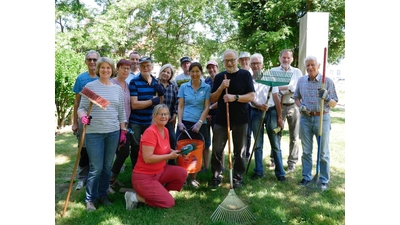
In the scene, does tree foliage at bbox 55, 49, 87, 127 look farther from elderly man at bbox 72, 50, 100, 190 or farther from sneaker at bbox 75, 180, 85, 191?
sneaker at bbox 75, 180, 85, 191

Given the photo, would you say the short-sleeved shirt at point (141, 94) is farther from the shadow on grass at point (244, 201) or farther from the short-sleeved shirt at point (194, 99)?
the shadow on grass at point (244, 201)

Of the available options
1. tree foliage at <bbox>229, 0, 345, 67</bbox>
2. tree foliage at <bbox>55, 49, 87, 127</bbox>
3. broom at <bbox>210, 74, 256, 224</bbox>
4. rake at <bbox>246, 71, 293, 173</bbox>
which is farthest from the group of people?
tree foliage at <bbox>229, 0, 345, 67</bbox>

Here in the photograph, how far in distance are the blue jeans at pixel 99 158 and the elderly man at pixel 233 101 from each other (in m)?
1.47

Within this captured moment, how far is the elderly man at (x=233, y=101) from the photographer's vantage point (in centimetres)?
392

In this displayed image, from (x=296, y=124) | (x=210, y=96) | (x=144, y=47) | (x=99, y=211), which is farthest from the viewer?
(x=144, y=47)

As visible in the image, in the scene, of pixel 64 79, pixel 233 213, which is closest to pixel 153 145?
pixel 233 213

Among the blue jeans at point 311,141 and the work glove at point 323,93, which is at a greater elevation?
the work glove at point 323,93

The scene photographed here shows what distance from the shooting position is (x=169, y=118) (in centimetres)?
429

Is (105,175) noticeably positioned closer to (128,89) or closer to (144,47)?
(128,89)

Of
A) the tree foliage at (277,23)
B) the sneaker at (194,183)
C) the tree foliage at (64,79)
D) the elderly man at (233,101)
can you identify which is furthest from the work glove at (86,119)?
the tree foliage at (277,23)

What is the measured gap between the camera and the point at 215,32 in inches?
595

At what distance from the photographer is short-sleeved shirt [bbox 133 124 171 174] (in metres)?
3.48

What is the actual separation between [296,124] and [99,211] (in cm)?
351

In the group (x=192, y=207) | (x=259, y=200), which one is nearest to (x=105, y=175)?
(x=192, y=207)
